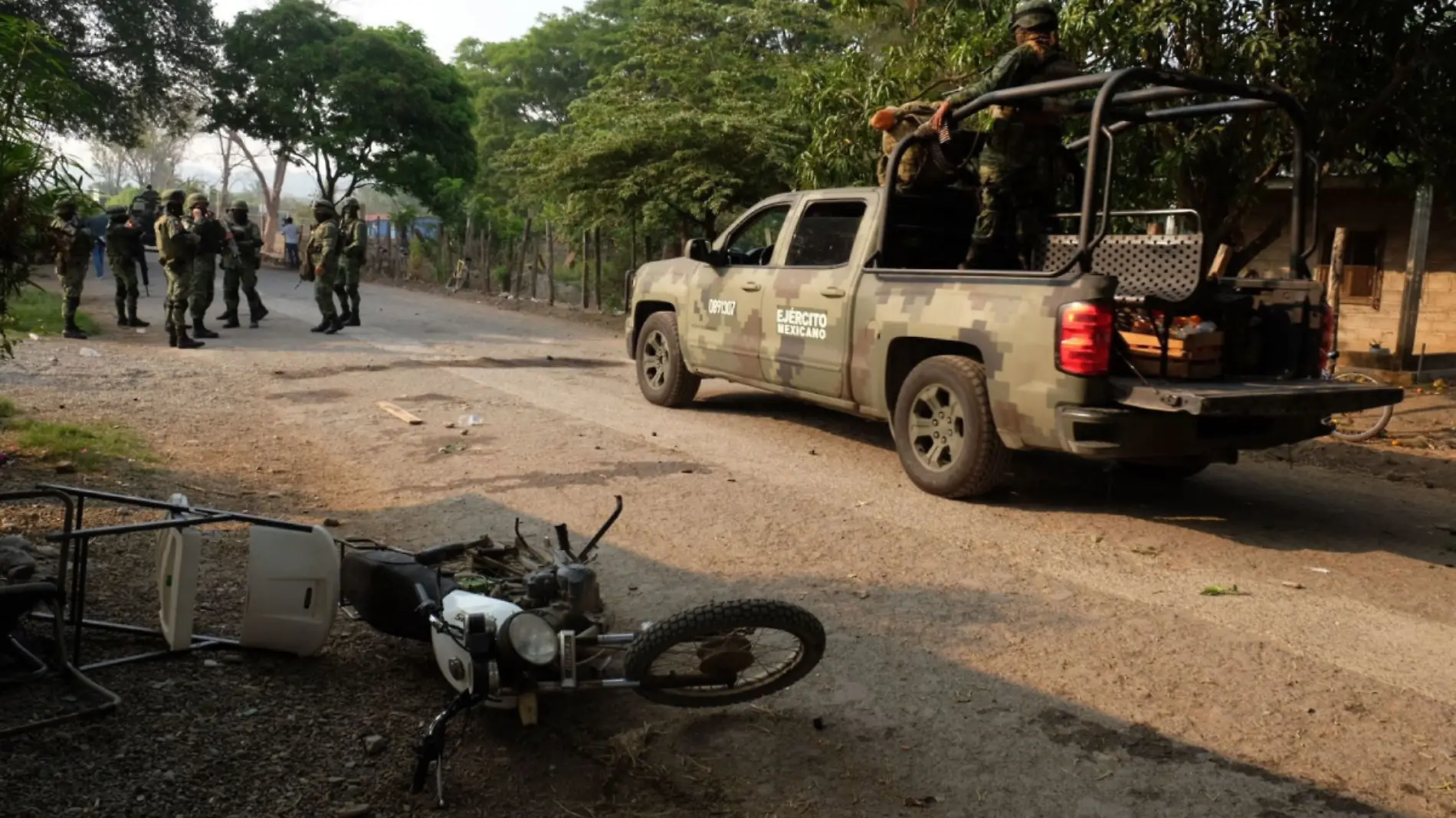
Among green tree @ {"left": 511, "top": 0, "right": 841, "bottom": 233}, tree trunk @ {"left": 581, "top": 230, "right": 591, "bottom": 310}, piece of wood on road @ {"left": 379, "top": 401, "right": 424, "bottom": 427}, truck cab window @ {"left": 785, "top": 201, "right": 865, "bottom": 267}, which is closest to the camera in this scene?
truck cab window @ {"left": 785, "top": 201, "right": 865, "bottom": 267}

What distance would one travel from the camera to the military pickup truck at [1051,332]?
5.51 m

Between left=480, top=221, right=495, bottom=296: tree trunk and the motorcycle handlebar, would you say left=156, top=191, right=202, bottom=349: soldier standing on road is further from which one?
left=480, top=221, right=495, bottom=296: tree trunk

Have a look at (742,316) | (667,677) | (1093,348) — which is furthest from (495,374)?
(667,677)

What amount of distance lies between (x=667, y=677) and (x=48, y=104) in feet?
14.1

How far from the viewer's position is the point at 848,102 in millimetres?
11117

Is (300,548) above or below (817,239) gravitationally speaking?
below

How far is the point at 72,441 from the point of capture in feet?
23.4

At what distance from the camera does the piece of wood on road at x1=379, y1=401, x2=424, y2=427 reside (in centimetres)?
852

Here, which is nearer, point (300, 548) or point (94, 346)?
point (300, 548)

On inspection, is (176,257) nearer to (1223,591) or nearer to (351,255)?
(351,255)

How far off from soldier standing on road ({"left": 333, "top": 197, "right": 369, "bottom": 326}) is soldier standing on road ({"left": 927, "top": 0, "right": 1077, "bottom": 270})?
9.92 m

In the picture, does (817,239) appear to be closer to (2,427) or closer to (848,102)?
(848,102)

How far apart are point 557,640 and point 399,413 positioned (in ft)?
19.8

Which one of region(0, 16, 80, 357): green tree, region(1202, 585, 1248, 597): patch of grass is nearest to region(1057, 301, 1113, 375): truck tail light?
region(1202, 585, 1248, 597): patch of grass
